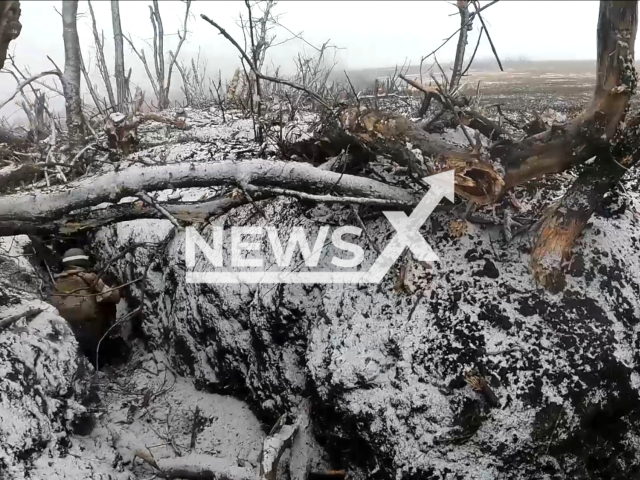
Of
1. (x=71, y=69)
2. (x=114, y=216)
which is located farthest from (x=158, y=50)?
(x=114, y=216)

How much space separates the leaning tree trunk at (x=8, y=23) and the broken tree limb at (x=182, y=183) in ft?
2.24

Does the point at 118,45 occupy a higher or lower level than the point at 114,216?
higher

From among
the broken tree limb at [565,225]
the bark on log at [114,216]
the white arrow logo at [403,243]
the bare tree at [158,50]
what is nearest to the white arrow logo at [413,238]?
the white arrow logo at [403,243]

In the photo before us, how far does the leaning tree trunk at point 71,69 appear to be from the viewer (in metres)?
4.76

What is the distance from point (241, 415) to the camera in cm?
279

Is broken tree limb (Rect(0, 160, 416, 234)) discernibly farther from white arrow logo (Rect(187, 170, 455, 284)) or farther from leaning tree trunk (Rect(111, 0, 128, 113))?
leaning tree trunk (Rect(111, 0, 128, 113))

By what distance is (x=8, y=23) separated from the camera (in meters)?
1.84

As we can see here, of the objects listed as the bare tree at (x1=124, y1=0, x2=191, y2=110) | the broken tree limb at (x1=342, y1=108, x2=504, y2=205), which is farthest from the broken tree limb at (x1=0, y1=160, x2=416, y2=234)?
the bare tree at (x1=124, y1=0, x2=191, y2=110)

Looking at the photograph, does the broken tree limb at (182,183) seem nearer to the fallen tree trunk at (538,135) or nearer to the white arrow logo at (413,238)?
the white arrow logo at (413,238)

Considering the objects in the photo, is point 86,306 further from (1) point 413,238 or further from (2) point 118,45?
(2) point 118,45

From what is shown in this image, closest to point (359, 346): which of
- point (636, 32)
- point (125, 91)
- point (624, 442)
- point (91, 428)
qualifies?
point (624, 442)

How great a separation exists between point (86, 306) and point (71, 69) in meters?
3.16

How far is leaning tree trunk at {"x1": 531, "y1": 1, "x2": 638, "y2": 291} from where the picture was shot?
1752 mm

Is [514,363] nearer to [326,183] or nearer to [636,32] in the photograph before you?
[326,183]
